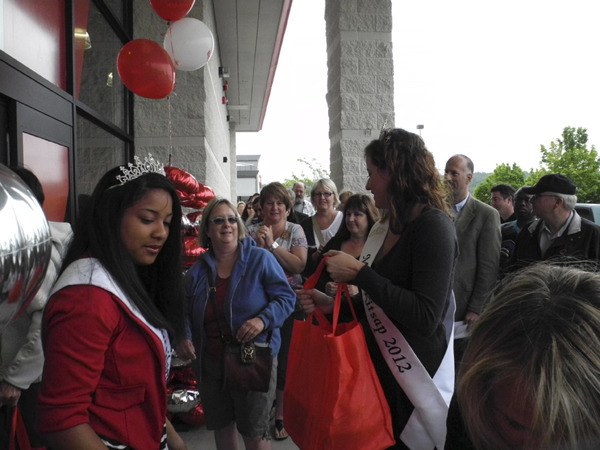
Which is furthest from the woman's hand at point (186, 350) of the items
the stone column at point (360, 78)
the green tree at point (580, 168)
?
the green tree at point (580, 168)

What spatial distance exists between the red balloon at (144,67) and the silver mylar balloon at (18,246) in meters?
3.36

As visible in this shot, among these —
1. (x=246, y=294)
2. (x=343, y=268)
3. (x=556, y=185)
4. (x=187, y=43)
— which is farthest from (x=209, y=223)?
(x=556, y=185)

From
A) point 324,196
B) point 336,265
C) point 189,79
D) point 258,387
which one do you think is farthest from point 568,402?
point 189,79

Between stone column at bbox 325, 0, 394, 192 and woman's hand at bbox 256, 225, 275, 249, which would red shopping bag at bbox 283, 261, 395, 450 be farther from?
stone column at bbox 325, 0, 394, 192

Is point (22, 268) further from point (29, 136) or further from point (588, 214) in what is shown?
point (588, 214)

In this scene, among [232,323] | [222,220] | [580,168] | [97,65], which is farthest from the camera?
[580,168]

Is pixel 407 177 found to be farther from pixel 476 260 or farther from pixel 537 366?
pixel 476 260

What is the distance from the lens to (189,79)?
571 cm

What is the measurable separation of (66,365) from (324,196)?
12.0 feet

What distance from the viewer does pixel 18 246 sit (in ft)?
2.35

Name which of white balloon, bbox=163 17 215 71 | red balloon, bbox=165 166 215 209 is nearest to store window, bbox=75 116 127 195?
red balloon, bbox=165 166 215 209

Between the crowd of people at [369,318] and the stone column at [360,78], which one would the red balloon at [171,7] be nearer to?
the stone column at [360,78]

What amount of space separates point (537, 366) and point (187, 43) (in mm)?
4328

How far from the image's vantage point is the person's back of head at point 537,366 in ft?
2.46
